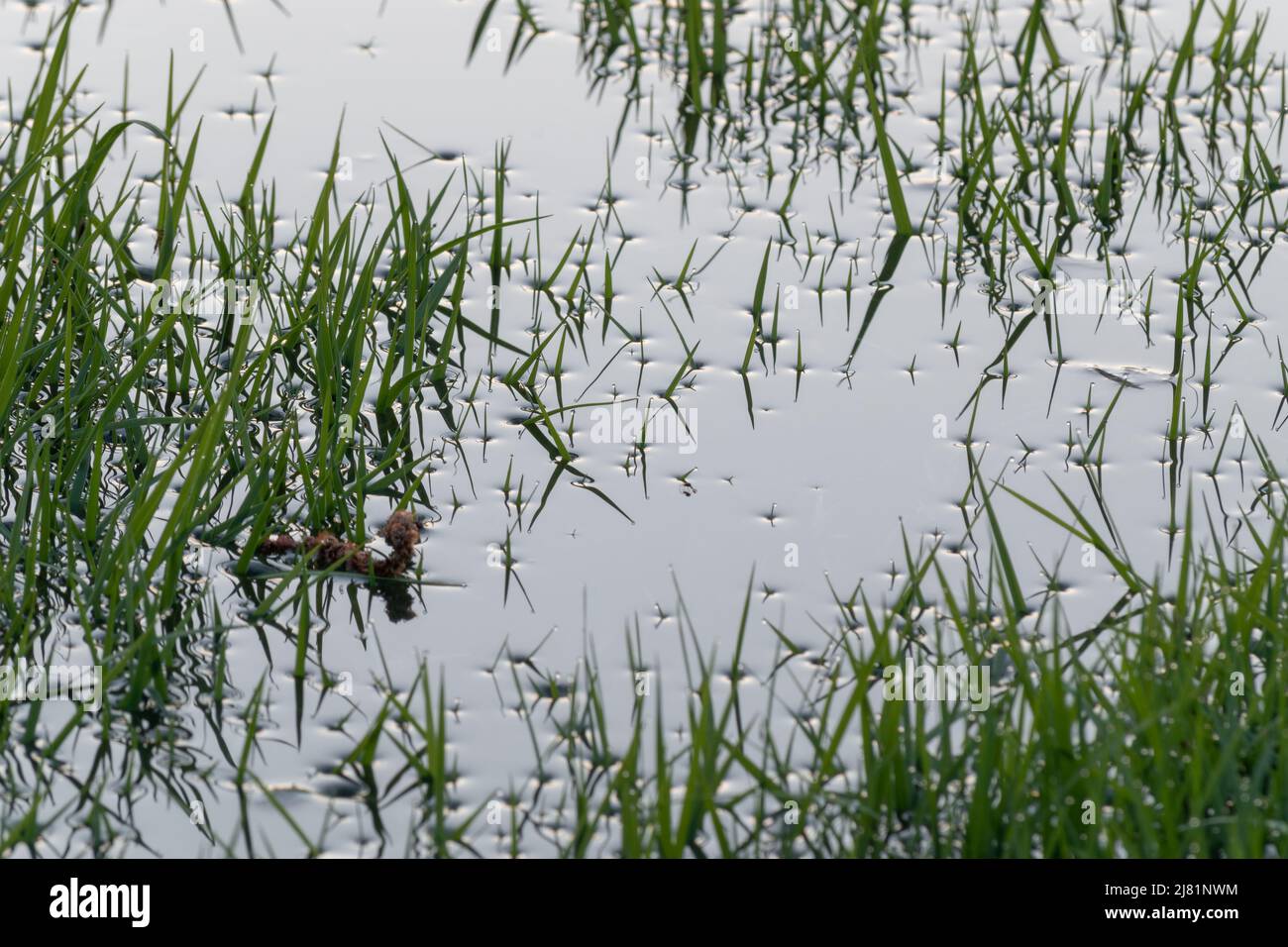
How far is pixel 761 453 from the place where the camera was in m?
3.29

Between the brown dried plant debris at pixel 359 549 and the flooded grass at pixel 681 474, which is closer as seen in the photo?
the flooded grass at pixel 681 474

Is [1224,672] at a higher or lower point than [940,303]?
lower

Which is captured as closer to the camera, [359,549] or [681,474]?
[359,549]

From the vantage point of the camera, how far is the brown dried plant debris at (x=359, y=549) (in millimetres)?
2898

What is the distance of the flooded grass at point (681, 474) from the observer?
2.42m

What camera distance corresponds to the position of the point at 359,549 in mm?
2924

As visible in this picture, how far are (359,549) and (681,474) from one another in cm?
64

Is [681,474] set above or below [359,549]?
above

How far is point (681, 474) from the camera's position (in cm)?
321

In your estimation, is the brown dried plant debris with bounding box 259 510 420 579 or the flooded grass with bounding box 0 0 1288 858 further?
the brown dried plant debris with bounding box 259 510 420 579

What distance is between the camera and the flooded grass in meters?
2.42
